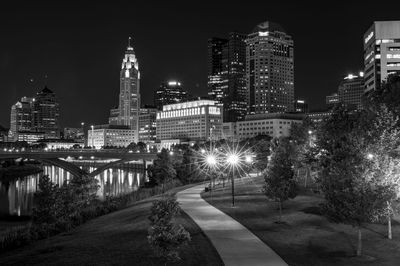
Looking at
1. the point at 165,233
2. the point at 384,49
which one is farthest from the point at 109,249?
the point at 384,49

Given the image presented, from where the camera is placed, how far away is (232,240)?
27.0 metres

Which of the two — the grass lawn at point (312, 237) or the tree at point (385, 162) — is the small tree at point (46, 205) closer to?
the grass lawn at point (312, 237)

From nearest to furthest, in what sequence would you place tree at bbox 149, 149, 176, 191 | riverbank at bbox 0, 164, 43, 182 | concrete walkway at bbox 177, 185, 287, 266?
concrete walkway at bbox 177, 185, 287, 266 → tree at bbox 149, 149, 176, 191 → riverbank at bbox 0, 164, 43, 182

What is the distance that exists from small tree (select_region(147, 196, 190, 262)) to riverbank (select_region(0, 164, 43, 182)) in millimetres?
112313

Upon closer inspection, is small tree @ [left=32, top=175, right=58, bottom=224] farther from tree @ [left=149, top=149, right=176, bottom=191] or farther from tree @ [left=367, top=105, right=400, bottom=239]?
tree @ [left=149, top=149, right=176, bottom=191]

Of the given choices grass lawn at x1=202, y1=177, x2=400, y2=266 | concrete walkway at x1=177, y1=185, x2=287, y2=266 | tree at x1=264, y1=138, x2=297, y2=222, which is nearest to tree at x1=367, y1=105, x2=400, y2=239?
grass lawn at x1=202, y1=177, x2=400, y2=266

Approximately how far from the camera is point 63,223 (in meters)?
39.3

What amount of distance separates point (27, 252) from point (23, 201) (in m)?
51.7

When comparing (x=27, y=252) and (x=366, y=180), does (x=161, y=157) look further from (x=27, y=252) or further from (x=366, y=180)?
(x=366, y=180)

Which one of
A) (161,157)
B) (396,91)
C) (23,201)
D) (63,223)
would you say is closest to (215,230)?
(63,223)

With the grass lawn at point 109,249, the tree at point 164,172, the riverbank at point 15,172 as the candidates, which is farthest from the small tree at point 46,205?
the riverbank at point 15,172

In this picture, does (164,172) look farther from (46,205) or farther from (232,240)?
(232,240)

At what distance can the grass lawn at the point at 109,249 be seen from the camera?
78.3 ft

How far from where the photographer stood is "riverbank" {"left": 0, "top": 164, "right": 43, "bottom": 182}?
131800 millimetres
